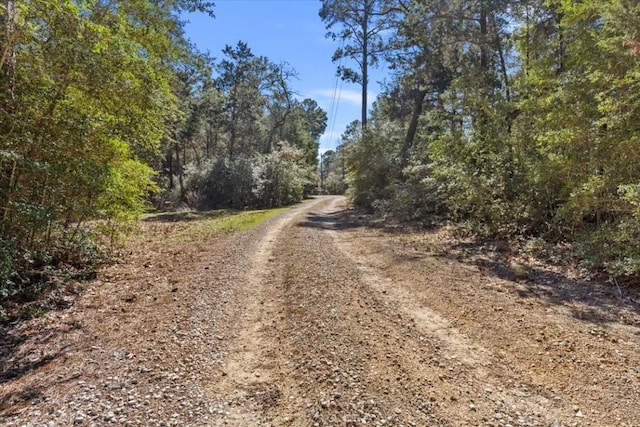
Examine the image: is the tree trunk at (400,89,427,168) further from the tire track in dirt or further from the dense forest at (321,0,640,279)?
the tire track in dirt

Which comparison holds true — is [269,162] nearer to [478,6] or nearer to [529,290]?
→ [478,6]

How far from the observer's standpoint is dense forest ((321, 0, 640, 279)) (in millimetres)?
6031

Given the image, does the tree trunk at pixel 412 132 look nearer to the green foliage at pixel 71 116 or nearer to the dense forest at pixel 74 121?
the dense forest at pixel 74 121

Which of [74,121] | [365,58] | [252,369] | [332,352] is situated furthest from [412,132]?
[252,369]

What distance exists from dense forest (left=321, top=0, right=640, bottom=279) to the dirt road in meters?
1.70

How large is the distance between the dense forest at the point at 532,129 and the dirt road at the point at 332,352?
170 cm

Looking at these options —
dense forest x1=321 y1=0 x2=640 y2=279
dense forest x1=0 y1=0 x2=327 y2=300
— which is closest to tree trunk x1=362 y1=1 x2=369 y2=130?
dense forest x1=321 y1=0 x2=640 y2=279

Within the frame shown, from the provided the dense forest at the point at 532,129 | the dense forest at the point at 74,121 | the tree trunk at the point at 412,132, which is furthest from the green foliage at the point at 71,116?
the tree trunk at the point at 412,132

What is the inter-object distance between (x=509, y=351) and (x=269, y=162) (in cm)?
2171

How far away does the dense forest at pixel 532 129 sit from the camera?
603 centimetres

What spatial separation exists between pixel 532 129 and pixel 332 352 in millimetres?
8303

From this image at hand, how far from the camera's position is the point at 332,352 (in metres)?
3.71

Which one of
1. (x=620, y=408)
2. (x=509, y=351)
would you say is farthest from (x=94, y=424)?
(x=620, y=408)

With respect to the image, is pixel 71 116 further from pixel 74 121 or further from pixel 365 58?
pixel 365 58
